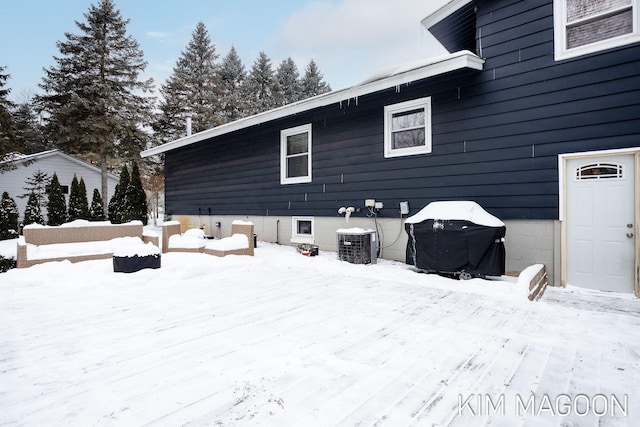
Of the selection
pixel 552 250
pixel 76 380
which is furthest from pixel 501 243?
pixel 76 380

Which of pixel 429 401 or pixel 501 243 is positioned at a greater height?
pixel 501 243

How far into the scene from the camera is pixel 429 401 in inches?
65.1

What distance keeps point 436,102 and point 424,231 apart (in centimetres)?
247

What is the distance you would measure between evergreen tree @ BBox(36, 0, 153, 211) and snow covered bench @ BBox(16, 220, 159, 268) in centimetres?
1176

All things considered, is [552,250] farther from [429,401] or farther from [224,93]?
[224,93]

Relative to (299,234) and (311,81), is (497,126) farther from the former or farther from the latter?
(311,81)

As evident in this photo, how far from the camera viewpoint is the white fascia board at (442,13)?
572 cm

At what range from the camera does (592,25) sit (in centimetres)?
429

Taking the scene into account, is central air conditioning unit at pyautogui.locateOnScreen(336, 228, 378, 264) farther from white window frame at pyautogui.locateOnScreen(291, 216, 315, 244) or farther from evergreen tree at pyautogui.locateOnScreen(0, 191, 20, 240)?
evergreen tree at pyautogui.locateOnScreen(0, 191, 20, 240)

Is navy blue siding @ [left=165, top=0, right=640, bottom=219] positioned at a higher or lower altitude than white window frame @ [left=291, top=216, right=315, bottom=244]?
higher

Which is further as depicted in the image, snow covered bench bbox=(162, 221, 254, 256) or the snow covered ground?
snow covered bench bbox=(162, 221, 254, 256)

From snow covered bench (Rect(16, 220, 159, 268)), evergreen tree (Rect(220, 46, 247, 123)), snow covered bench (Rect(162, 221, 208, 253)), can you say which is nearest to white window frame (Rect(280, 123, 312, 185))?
snow covered bench (Rect(162, 221, 208, 253))

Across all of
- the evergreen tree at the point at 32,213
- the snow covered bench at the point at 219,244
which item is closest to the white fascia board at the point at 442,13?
the snow covered bench at the point at 219,244

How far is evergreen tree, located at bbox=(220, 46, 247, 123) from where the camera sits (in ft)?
68.1
